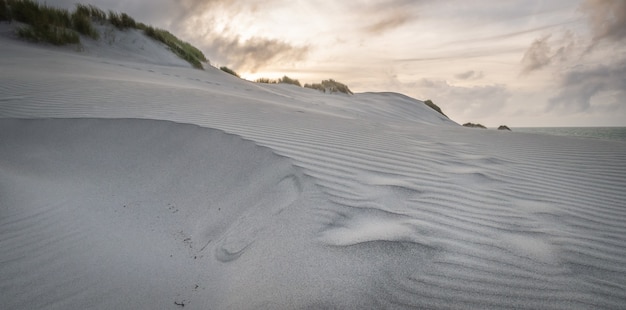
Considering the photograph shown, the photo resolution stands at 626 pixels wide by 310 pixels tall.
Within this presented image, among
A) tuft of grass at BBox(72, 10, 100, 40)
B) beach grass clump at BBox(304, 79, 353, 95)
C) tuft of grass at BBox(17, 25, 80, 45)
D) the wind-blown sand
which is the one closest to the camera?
the wind-blown sand

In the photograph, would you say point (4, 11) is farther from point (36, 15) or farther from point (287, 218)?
point (287, 218)

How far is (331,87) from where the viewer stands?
50.0 ft

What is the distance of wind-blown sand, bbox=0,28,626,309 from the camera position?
4.26 feet

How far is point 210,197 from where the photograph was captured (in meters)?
2.26

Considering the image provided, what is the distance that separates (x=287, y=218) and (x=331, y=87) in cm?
1403

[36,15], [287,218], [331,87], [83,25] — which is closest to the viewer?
[287,218]

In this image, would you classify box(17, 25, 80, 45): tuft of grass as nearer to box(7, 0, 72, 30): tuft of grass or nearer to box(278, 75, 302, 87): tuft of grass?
box(7, 0, 72, 30): tuft of grass

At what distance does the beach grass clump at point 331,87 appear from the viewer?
1485cm

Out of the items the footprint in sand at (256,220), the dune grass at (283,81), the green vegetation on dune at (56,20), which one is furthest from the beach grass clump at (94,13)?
the footprint in sand at (256,220)

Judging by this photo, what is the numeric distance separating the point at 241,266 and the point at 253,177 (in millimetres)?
896

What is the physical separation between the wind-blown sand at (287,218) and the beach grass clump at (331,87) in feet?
37.8

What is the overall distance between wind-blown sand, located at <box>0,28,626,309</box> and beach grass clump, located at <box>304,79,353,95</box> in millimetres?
11529

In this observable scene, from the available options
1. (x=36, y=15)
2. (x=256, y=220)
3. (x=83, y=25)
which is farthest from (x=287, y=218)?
(x=36, y=15)

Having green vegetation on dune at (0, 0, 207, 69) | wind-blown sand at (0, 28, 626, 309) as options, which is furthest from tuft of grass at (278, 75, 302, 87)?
wind-blown sand at (0, 28, 626, 309)
